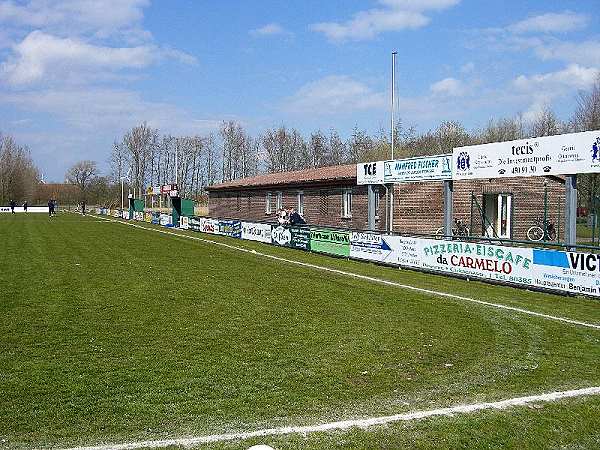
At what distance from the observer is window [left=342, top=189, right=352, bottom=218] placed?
3459 cm

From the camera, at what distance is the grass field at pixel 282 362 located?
19.8 ft

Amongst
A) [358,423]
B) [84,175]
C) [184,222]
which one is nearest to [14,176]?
[84,175]

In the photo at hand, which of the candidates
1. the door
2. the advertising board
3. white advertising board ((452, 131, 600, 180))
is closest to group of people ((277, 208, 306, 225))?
the advertising board

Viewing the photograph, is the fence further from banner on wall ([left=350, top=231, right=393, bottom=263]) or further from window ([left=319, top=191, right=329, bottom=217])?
window ([left=319, top=191, right=329, bottom=217])

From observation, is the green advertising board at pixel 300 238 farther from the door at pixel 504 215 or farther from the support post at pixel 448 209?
the door at pixel 504 215

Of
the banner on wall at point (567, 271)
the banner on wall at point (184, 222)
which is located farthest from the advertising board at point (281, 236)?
the banner on wall at point (184, 222)

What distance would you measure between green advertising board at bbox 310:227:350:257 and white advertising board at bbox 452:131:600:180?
561 cm

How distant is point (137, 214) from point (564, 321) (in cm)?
5852

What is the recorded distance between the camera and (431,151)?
59.6 metres

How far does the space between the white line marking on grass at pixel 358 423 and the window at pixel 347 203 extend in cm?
2733

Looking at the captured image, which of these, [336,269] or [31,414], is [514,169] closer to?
[336,269]

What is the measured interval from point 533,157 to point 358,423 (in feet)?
42.7

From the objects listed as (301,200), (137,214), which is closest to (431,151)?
(301,200)

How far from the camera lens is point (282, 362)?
8.51 metres
